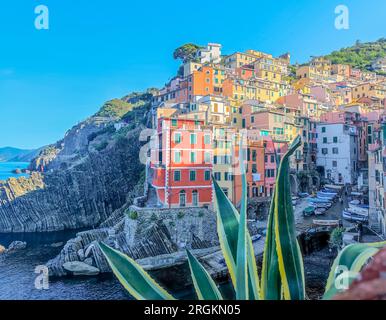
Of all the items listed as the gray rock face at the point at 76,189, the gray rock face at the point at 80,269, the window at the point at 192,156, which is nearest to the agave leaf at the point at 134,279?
the window at the point at 192,156

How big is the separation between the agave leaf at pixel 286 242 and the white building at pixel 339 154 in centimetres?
608

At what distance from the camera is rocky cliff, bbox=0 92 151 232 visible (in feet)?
39.5

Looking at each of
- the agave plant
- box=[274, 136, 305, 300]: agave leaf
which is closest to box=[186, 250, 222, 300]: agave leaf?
the agave plant

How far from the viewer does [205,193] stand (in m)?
7.71

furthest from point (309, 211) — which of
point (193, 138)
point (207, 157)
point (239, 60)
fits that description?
point (239, 60)

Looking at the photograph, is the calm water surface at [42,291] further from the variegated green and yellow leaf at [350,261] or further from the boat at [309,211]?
the variegated green and yellow leaf at [350,261]

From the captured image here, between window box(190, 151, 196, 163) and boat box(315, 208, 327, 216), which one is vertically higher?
window box(190, 151, 196, 163)

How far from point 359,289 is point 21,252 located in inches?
490

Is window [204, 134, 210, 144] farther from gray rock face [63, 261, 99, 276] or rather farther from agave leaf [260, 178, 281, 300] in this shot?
agave leaf [260, 178, 281, 300]

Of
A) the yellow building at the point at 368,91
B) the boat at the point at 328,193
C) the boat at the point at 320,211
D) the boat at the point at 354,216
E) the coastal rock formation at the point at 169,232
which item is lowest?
the coastal rock formation at the point at 169,232

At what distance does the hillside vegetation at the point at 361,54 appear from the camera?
17.0 ft

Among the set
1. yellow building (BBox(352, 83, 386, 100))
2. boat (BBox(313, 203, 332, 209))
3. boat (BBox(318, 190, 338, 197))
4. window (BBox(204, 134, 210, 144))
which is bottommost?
boat (BBox(313, 203, 332, 209))

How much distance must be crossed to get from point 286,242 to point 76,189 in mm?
15200

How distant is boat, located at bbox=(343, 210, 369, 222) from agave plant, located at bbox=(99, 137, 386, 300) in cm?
601
